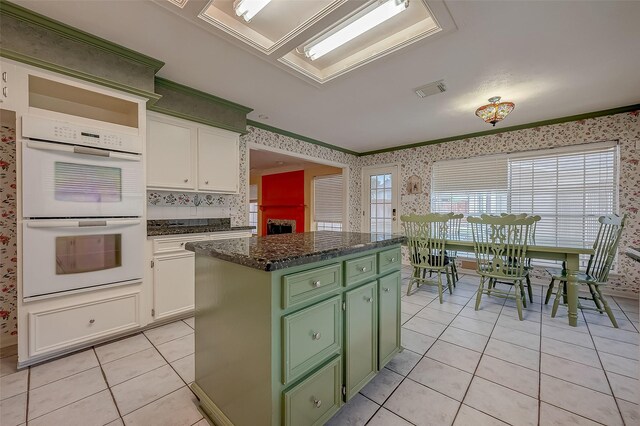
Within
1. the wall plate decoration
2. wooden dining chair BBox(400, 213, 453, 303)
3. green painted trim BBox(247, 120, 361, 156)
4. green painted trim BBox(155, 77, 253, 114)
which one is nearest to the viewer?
green painted trim BBox(155, 77, 253, 114)

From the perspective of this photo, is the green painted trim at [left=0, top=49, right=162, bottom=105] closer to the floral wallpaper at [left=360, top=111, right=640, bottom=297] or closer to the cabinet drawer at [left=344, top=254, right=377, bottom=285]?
the cabinet drawer at [left=344, top=254, right=377, bottom=285]

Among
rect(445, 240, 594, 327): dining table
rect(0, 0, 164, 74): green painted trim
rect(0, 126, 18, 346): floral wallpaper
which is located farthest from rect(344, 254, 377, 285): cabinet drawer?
rect(0, 126, 18, 346): floral wallpaper

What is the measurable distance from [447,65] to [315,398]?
8.66 feet

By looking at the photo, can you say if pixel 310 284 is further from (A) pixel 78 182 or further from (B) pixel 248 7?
(A) pixel 78 182

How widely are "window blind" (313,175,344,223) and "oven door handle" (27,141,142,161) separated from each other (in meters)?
4.43

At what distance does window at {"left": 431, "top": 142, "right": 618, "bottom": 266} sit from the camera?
11.4 ft

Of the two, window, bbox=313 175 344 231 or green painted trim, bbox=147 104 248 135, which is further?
window, bbox=313 175 344 231

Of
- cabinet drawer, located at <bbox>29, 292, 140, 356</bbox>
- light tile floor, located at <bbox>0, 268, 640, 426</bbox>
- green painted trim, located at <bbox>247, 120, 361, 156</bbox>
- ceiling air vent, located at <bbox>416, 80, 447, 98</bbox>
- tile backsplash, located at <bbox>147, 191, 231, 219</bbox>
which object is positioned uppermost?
ceiling air vent, located at <bbox>416, 80, 447, 98</bbox>

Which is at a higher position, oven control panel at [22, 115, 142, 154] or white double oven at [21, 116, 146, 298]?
oven control panel at [22, 115, 142, 154]

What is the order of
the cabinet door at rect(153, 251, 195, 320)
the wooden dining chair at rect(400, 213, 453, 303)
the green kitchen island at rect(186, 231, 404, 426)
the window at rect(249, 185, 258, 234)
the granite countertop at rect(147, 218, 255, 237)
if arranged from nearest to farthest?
the green kitchen island at rect(186, 231, 404, 426), the cabinet door at rect(153, 251, 195, 320), the granite countertop at rect(147, 218, 255, 237), the wooden dining chair at rect(400, 213, 453, 303), the window at rect(249, 185, 258, 234)

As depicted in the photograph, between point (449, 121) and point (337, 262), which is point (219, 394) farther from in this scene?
point (449, 121)

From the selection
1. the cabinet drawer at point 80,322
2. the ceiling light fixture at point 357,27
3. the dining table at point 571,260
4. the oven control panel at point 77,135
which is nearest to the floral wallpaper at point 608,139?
the dining table at point 571,260

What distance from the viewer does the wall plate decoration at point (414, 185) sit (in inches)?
195

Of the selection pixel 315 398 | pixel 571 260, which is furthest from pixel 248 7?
pixel 571 260
